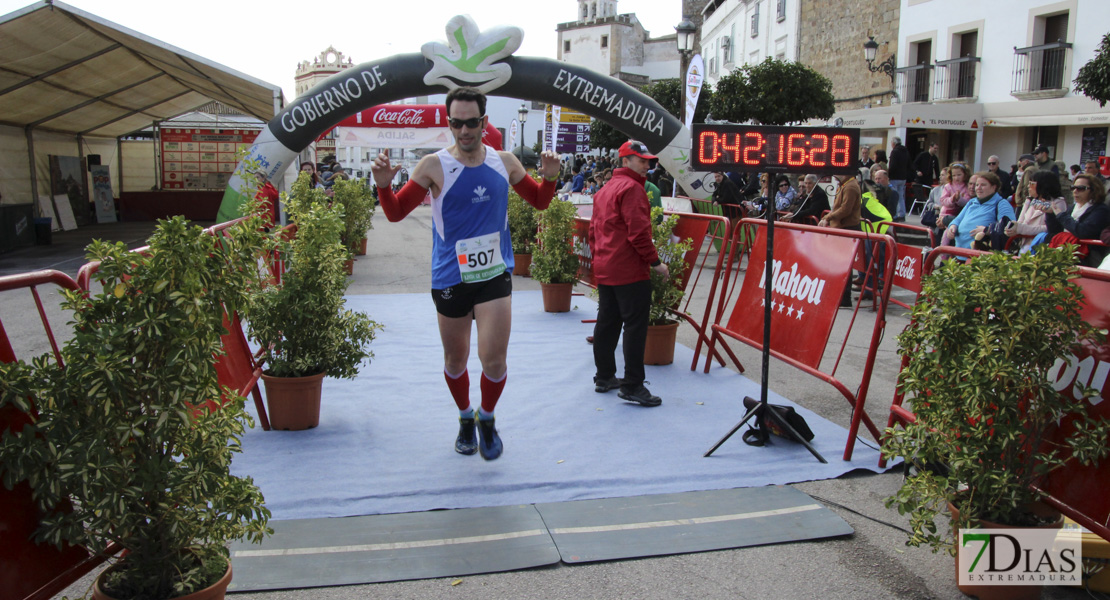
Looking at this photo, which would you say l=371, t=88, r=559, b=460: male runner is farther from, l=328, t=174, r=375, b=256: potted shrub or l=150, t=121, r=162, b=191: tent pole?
l=150, t=121, r=162, b=191: tent pole

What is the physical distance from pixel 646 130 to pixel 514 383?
8610mm

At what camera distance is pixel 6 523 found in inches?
92.0

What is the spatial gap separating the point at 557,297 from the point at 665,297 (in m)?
2.81

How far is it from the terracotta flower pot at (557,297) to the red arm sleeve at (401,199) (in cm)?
505

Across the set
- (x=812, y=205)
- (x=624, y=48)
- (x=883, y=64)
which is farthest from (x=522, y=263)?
(x=624, y=48)

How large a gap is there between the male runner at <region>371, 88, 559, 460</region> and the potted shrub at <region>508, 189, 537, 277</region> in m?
7.61

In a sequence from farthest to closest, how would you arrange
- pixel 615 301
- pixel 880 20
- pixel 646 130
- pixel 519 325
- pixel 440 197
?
pixel 880 20
pixel 646 130
pixel 519 325
pixel 615 301
pixel 440 197

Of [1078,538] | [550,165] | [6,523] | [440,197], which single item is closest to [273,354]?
[440,197]

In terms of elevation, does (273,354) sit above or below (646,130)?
below

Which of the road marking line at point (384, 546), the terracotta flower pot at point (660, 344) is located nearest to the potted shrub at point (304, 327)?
the road marking line at point (384, 546)

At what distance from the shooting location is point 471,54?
42.5 feet

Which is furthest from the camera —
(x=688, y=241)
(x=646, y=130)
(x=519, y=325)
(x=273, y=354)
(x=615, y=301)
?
(x=646, y=130)

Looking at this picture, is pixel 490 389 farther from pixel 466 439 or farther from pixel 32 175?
pixel 32 175

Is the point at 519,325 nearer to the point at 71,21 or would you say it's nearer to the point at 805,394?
the point at 805,394
